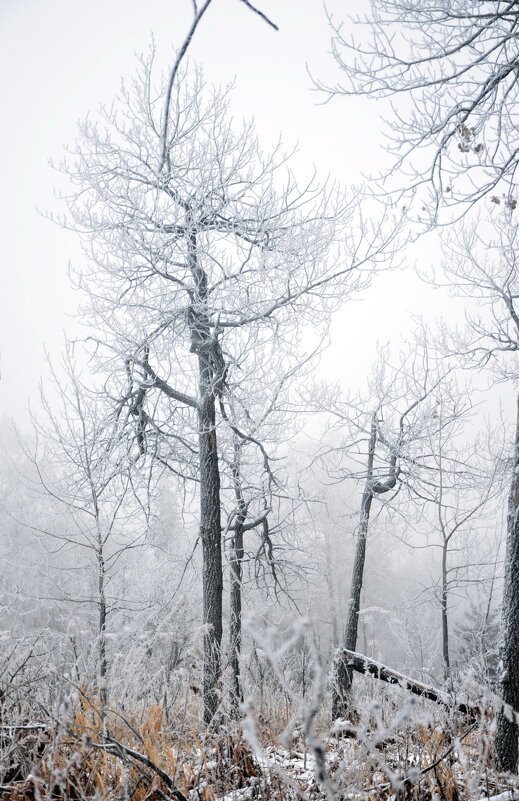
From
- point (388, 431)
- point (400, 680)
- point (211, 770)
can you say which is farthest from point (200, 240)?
point (388, 431)

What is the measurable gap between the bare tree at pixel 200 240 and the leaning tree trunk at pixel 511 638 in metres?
2.97

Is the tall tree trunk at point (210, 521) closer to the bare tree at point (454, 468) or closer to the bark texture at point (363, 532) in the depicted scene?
the bark texture at point (363, 532)

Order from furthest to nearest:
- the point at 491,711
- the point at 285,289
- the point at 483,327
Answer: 1. the point at 483,327
2. the point at 285,289
3. the point at 491,711

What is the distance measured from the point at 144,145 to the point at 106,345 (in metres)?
2.44

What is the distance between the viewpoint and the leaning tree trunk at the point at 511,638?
10.4 feet

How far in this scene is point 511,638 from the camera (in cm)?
348

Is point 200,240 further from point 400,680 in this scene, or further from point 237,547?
point 237,547

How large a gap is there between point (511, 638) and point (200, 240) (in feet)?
16.3

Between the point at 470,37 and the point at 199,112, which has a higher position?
the point at 199,112

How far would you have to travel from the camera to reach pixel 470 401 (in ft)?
31.4

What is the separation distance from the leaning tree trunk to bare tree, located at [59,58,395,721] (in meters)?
2.97

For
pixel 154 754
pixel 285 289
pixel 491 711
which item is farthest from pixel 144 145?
pixel 491 711

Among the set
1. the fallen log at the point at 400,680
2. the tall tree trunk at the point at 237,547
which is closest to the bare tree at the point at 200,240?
the tall tree trunk at the point at 237,547

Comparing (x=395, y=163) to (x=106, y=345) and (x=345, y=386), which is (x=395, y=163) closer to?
(x=106, y=345)
